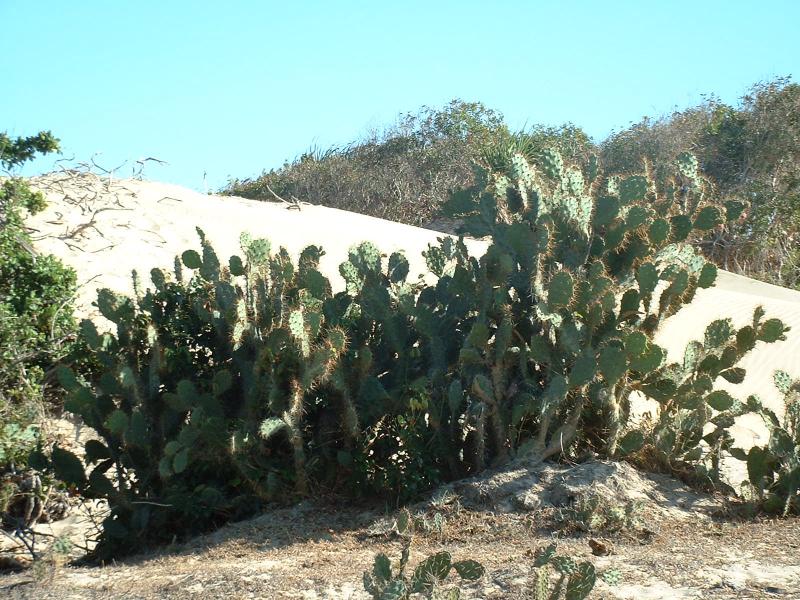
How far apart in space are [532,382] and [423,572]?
2.63 meters

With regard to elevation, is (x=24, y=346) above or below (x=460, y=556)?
above

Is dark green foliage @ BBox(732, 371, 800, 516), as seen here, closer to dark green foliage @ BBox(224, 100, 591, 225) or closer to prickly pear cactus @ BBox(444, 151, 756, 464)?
prickly pear cactus @ BBox(444, 151, 756, 464)

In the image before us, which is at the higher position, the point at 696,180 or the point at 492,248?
the point at 696,180

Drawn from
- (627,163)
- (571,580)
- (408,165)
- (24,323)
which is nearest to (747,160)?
(627,163)

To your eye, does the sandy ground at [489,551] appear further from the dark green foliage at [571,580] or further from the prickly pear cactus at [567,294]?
the prickly pear cactus at [567,294]

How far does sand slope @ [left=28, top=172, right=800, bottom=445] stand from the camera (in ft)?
34.2

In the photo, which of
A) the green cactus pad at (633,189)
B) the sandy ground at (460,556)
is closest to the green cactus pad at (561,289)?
the green cactus pad at (633,189)

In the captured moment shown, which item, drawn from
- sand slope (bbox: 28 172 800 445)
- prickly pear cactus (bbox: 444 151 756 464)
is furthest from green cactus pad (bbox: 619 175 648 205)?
sand slope (bbox: 28 172 800 445)

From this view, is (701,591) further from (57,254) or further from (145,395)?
(57,254)

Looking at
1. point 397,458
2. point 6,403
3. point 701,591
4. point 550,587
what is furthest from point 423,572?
point 6,403

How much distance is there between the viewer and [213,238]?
40.3 ft

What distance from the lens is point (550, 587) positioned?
4.39 meters

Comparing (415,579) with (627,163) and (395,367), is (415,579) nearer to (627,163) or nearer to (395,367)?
(395,367)

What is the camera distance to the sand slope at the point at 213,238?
10.4 meters
